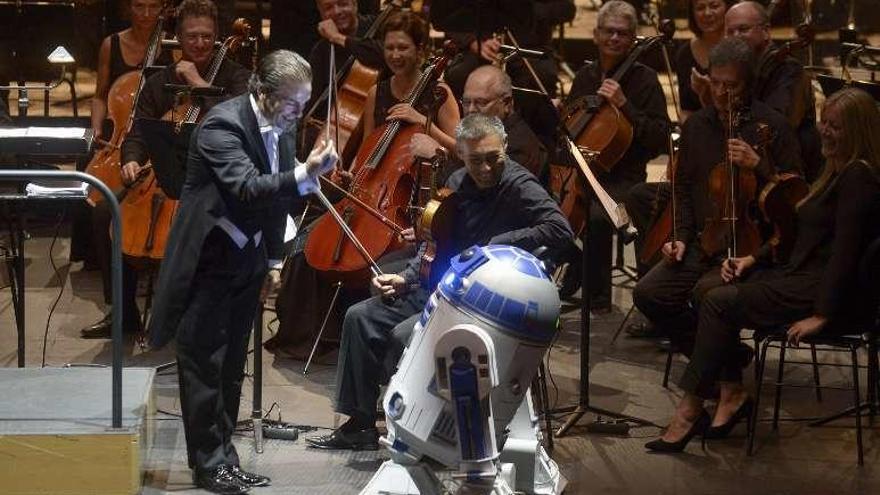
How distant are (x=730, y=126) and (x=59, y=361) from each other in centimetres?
307

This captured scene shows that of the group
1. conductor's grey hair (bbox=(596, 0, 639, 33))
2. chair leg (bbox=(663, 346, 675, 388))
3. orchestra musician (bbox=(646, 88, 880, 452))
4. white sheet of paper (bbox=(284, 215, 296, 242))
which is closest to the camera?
white sheet of paper (bbox=(284, 215, 296, 242))

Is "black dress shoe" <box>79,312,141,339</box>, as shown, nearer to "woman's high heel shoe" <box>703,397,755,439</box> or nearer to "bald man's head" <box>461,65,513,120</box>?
"bald man's head" <box>461,65,513,120</box>

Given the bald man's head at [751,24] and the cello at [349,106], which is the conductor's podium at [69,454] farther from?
the bald man's head at [751,24]

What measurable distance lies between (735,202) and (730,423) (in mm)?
870

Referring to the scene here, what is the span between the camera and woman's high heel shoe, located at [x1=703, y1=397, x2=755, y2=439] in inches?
242

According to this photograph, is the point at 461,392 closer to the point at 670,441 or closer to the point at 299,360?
the point at 670,441

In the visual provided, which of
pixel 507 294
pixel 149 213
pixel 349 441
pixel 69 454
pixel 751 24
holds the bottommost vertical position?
pixel 349 441

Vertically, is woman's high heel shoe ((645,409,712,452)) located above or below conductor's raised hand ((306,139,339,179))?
below

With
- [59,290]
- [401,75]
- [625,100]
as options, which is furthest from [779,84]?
[59,290]

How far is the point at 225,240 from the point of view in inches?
209

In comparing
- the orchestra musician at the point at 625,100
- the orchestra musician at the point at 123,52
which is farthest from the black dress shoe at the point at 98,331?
the orchestra musician at the point at 625,100

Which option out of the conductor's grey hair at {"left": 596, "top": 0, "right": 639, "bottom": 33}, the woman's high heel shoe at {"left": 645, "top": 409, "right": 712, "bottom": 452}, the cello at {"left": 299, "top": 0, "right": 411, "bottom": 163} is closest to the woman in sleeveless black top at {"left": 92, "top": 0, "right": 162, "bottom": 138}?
the cello at {"left": 299, "top": 0, "right": 411, "bottom": 163}

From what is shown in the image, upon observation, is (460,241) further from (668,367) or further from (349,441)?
(668,367)

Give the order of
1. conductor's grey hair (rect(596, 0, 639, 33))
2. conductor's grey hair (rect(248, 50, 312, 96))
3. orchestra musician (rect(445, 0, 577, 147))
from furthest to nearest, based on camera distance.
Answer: orchestra musician (rect(445, 0, 577, 147))
conductor's grey hair (rect(596, 0, 639, 33))
conductor's grey hair (rect(248, 50, 312, 96))
